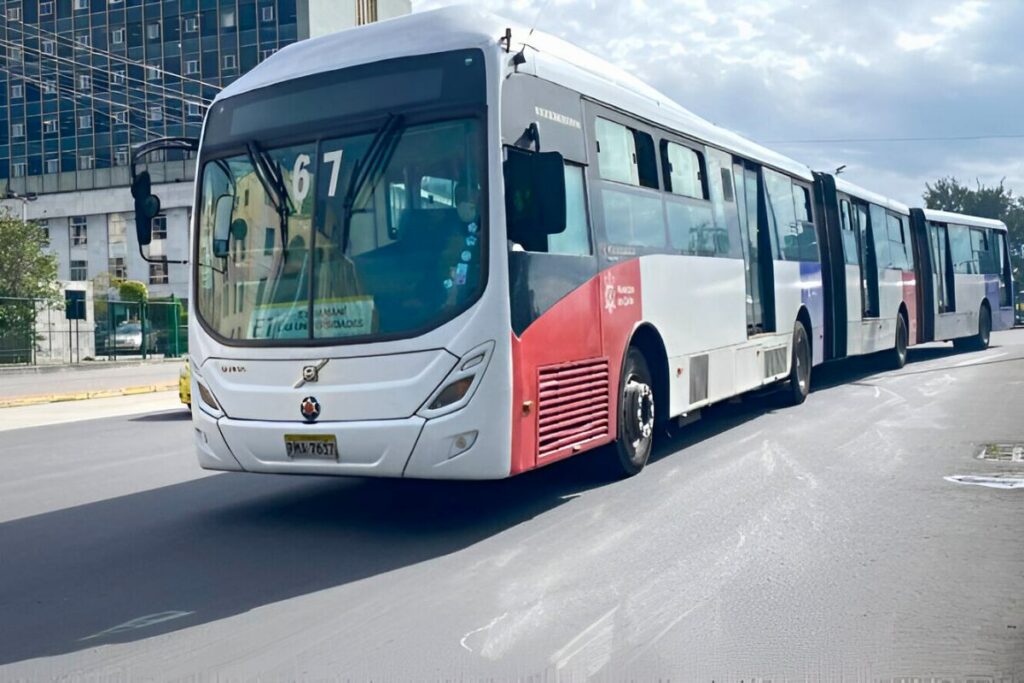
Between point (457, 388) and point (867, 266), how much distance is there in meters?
14.1

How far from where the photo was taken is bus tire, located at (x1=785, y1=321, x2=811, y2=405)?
15.0 m

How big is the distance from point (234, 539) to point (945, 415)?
9379 millimetres

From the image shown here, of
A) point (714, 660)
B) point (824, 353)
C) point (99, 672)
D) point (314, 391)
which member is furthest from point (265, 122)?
point (824, 353)

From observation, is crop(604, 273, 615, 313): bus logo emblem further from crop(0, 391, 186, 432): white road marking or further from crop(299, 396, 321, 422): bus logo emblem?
crop(0, 391, 186, 432): white road marking

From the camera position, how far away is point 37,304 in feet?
124

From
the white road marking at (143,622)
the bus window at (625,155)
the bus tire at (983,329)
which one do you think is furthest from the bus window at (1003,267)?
the white road marking at (143,622)

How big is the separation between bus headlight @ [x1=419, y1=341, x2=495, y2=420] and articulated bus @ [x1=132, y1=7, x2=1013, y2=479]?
0.5 inches

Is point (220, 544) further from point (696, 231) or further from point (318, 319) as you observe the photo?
point (696, 231)

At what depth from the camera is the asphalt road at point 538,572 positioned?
191 inches

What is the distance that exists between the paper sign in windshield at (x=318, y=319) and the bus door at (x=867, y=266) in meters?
13.3

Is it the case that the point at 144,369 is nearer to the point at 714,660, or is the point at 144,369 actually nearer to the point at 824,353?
the point at 824,353

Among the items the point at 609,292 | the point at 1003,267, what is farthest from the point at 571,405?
the point at 1003,267

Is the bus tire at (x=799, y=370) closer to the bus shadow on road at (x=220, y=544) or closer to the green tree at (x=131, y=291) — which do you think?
the bus shadow on road at (x=220, y=544)

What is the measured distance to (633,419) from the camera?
9305 millimetres
